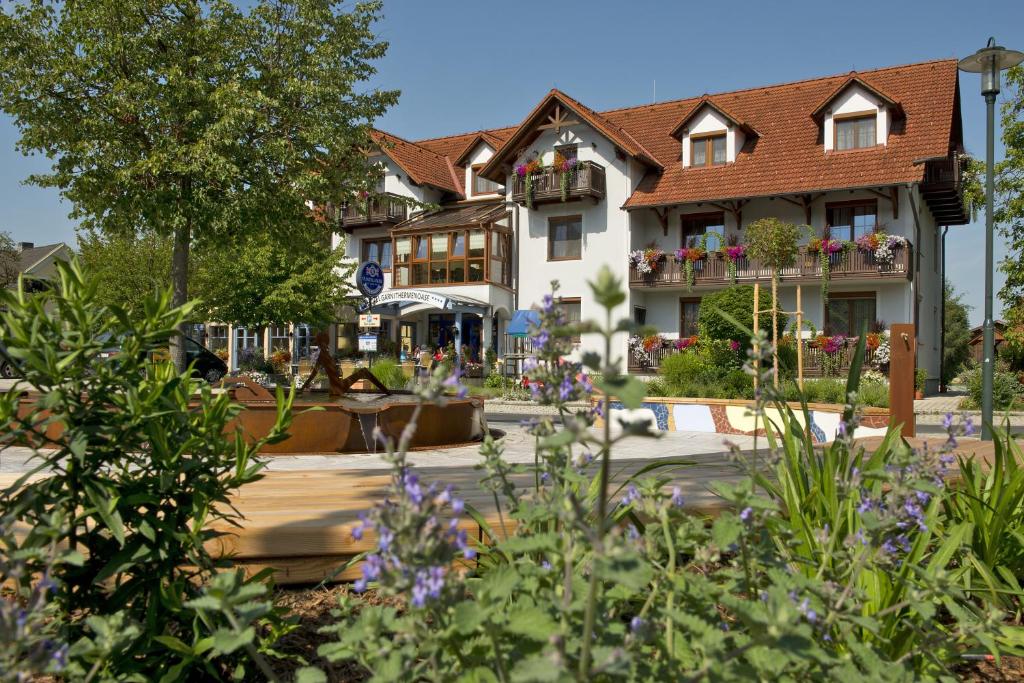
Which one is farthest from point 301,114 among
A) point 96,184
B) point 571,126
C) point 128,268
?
point 128,268

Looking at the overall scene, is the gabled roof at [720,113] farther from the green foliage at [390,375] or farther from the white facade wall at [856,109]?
the green foliage at [390,375]

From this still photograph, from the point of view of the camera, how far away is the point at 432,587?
100cm

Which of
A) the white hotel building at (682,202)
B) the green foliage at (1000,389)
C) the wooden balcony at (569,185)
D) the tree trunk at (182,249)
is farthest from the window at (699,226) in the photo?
the tree trunk at (182,249)

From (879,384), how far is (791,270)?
16.3 ft

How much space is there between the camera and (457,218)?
2884 cm

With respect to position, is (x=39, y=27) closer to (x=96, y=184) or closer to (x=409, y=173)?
(x=96, y=184)

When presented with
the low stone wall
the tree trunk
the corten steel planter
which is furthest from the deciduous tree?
the low stone wall

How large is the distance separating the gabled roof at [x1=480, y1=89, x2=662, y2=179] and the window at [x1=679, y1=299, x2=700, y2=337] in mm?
4822

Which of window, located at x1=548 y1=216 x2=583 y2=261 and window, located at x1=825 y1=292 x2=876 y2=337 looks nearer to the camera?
window, located at x1=825 y1=292 x2=876 y2=337

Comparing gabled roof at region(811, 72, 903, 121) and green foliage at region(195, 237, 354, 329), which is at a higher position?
gabled roof at region(811, 72, 903, 121)

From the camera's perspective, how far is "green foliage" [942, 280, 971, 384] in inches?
1258

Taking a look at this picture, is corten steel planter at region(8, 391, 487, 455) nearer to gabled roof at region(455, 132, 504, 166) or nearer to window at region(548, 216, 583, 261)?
window at region(548, 216, 583, 261)

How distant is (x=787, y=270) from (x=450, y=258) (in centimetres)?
1207

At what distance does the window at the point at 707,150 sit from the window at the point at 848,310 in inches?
234
